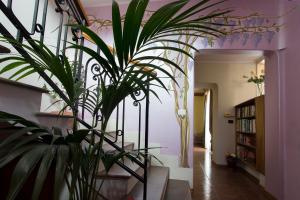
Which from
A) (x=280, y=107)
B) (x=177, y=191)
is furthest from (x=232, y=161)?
(x=177, y=191)

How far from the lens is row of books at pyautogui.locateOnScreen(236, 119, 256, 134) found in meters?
4.58

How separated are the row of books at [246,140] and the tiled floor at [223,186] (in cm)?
72

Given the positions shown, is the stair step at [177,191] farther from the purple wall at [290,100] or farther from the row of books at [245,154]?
the row of books at [245,154]

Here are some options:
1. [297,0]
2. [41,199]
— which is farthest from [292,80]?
[41,199]

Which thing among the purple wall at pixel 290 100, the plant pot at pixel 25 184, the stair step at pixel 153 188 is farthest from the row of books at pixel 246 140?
the plant pot at pixel 25 184

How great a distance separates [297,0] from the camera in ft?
9.77

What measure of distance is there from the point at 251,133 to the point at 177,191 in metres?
2.90

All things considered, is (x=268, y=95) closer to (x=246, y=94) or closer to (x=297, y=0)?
(x=297, y=0)

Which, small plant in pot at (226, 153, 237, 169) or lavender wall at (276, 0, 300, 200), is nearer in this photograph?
lavender wall at (276, 0, 300, 200)

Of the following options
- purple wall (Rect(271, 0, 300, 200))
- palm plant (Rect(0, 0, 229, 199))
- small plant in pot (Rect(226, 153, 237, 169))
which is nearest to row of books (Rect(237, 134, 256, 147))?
small plant in pot (Rect(226, 153, 237, 169))

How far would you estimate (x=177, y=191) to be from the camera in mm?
2512

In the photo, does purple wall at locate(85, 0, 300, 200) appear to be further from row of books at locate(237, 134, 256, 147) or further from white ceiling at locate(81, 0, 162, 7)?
row of books at locate(237, 134, 256, 147)

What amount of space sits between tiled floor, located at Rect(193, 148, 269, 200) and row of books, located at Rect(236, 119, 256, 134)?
1.02 m

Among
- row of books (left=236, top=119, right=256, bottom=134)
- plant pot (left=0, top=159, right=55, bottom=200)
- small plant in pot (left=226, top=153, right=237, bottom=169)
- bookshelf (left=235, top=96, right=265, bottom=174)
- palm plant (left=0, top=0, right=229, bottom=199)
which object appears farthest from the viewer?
small plant in pot (left=226, top=153, right=237, bottom=169)
